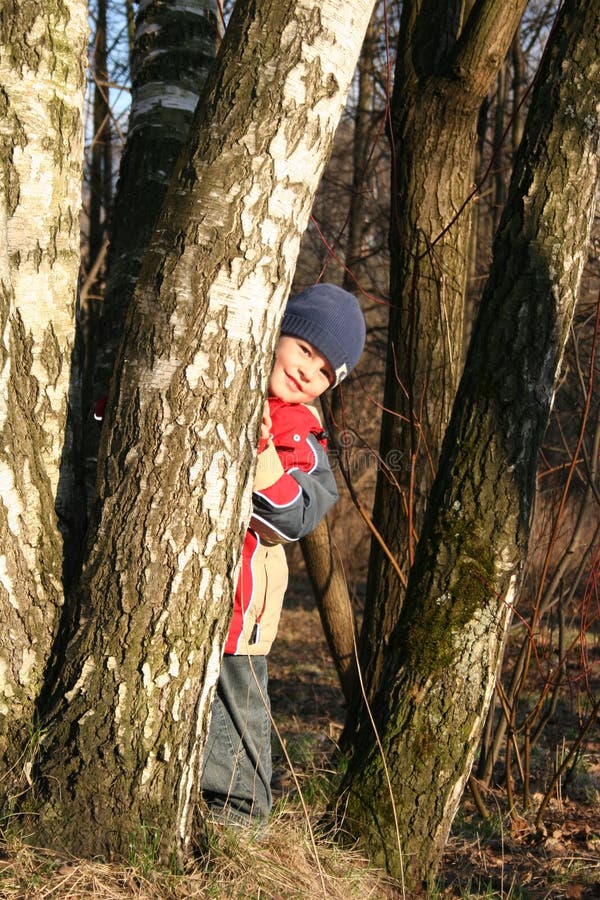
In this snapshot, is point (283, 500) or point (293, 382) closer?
point (283, 500)

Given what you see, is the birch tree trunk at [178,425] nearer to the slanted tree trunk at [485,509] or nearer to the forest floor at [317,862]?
the forest floor at [317,862]

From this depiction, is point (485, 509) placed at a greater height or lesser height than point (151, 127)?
lesser

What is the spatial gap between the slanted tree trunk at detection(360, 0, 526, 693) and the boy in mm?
1434

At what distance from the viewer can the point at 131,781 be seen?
1.94 meters

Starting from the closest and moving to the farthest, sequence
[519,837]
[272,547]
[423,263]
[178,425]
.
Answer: [178,425]
[272,547]
[519,837]
[423,263]

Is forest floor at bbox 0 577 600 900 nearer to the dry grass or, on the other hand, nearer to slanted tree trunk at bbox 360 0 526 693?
the dry grass

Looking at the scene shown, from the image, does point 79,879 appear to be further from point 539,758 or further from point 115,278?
point 539,758

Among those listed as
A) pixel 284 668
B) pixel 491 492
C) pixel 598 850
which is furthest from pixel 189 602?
pixel 284 668

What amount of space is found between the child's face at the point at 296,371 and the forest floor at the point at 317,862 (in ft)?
3.20

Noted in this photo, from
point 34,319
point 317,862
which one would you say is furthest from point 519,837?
point 34,319

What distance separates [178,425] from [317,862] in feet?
4.02

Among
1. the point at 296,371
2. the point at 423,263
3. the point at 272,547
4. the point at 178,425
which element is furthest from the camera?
the point at 423,263

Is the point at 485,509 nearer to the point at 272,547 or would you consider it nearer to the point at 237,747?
the point at 272,547

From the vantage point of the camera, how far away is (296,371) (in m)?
2.43
